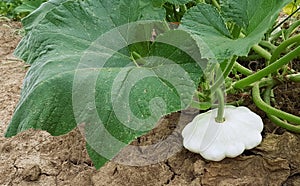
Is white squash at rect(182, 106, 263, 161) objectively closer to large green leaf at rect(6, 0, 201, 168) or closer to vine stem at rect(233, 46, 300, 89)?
vine stem at rect(233, 46, 300, 89)

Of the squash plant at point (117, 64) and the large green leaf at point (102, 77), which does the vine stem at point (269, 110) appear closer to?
the squash plant at point (117, 64)

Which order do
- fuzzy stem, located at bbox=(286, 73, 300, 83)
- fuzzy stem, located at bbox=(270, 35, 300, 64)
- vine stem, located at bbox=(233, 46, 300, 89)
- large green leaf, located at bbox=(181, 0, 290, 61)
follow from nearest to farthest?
large green leaf, located at bbox=(181, 0, 290, 61) → vine stem, located at bbox=(233, 46, 300, 89) → fuzzy stem, located at bbox=(270, 35, 300, 64) → fuzzy stem, located at bbox=(286, 73, 300, 83)

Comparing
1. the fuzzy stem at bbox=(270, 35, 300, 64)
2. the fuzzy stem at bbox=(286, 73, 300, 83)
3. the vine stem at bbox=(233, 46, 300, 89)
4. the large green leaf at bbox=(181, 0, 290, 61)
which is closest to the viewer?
the large green leaf at bbox=(181, 0, 290, 61)

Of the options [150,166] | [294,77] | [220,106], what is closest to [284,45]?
[294,77]

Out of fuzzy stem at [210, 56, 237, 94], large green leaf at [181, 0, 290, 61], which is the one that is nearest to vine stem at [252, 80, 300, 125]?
fuzzy stem at [210, 56, 237, 94]

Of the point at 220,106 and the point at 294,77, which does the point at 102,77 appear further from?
the point at 294,77

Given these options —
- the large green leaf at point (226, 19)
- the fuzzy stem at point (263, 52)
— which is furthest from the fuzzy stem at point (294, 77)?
the large green leaf at point (226, 19)
